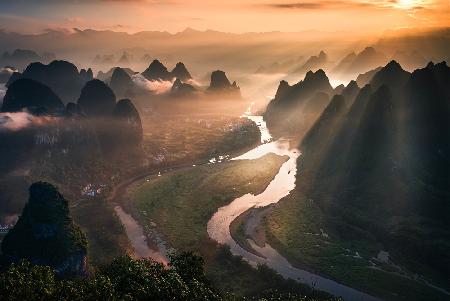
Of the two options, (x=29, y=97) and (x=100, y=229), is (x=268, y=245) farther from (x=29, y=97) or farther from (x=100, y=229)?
(x=29, y=97)

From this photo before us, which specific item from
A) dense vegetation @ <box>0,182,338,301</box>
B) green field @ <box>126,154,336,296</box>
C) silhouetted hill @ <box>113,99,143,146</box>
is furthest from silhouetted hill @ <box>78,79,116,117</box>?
dense vegetation @ <box>0,182,338,301</box>

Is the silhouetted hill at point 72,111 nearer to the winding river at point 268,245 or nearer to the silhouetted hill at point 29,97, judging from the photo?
the silhouetted hill at point 29,97

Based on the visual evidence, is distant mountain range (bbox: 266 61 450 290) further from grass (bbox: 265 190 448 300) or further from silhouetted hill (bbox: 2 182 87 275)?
silhouetted hill (bbox: 2 182 87 275)

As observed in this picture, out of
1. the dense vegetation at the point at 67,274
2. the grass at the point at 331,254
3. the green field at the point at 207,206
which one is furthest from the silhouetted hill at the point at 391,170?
the dense vegetation at the point at 67,274

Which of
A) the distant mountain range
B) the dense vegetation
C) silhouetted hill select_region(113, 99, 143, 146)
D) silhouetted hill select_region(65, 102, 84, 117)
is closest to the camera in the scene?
the dense vegetation

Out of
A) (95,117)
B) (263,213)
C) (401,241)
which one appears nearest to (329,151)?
(263,213)

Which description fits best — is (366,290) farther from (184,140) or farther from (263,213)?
(184,140)
